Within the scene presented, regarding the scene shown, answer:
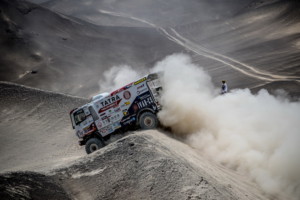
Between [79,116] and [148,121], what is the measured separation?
4056mm

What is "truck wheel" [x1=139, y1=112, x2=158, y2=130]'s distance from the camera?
49.5 ft

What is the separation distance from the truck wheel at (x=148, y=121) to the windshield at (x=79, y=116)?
135 inches

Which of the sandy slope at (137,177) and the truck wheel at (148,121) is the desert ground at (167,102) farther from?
the truck wheel at (148,121)

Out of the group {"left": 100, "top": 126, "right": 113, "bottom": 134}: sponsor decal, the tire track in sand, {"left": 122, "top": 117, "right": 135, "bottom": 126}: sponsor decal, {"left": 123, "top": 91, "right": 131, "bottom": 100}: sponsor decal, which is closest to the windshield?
{"left": 100, "top": 126, "right": 113, "bottom": 134}: sponsor decal

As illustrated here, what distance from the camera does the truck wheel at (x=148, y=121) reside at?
49.5ft

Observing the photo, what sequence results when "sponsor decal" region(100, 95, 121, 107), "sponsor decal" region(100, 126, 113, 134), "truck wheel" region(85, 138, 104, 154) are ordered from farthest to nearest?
"truck wheel" region(85, 138, 104, 154) < "sponsor decal" region(100, 126, 113, 134) < "sponsor decal" region(100, 95, 121, 107)

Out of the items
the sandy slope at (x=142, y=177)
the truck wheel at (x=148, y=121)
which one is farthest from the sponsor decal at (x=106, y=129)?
the sandy slope at (x=142, y=177)

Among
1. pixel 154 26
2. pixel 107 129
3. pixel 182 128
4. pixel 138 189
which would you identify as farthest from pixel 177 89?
pixel 154 26

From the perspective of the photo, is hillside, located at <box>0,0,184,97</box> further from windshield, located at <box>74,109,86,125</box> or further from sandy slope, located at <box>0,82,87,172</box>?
windshield, located at <box>74,109,86,125</box>

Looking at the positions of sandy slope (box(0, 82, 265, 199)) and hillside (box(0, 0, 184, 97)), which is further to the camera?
hillside (box(0, 0, 184, 97))

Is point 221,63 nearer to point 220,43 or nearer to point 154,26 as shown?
point 220,43

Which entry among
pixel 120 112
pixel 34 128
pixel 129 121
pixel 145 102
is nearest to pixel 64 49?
pixel 34 128

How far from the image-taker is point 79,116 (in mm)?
16312

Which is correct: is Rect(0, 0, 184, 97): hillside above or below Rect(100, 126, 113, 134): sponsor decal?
above
